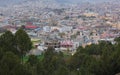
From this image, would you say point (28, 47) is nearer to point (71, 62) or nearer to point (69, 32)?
point (71, 62)

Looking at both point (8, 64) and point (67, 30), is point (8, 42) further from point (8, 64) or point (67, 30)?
point (67, 30)

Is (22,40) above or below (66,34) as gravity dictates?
above

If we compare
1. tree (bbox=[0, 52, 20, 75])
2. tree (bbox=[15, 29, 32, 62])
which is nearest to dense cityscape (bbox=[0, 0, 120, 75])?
tree (bbox=[15, 29, 32, 62])

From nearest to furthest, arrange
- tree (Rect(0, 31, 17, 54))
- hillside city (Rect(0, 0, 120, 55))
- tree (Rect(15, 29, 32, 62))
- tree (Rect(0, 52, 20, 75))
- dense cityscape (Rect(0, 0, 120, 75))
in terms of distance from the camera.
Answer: tree (Rect(0, 52, 20, 75)), tree (Rect(0, 31, 17, 54)), tree (Rect(15, 29, 32, 62)), dense cityscape (Rect(0, 0, 120, 75)), hillside city (Rect(0, 0, 120, 55))

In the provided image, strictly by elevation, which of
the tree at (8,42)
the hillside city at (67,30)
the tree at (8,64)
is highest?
the tree at (8,64)

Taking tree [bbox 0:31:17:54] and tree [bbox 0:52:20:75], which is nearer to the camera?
tree [bbox 0:52:20:75]

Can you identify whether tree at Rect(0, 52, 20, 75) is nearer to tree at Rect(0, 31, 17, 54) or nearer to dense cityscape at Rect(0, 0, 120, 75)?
dense cityscape at Rect(0, 0, 120, 75)

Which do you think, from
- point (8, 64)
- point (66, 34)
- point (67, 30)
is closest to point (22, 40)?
point (8, 64)

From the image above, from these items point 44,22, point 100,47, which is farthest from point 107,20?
point 100,47

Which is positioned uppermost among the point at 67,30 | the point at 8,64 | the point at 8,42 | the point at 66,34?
the point at 8,64

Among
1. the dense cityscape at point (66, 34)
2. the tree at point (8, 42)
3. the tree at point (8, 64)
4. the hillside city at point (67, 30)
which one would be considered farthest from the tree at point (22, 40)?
the hillside city at point (67, 30)

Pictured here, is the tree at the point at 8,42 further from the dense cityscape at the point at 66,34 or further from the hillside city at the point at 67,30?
the hillside city at the point at 67,30
